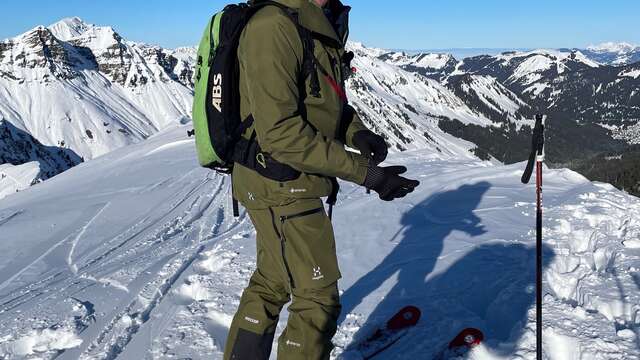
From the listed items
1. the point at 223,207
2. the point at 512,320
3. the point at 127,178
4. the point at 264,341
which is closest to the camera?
the point at 264,341

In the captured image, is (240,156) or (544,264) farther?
(544,264)

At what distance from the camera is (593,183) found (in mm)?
12852

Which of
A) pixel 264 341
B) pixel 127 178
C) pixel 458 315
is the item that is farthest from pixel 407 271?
pixel 127 178

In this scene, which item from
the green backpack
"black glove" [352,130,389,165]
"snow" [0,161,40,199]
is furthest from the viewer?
"snow" [0,161,40,199]

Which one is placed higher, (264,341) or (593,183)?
(264,341)

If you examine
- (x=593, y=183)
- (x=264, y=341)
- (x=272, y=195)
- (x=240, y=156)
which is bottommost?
(x=593, y=183)

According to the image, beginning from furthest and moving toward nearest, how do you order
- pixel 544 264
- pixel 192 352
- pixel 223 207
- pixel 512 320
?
pixel 223 207 → pixel 544 264 → pixel 512 320 → pixel 192 352

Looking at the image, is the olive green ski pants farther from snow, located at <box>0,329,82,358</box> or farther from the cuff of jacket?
snow, located at <box>0,329,82,358</box>

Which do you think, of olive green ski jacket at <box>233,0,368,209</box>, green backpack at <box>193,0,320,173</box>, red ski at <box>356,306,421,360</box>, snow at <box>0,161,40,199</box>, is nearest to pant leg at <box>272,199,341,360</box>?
olive green ski jacket at <box>233,0,368,209</box>

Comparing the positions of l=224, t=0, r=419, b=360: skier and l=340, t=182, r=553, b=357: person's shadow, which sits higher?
l=224, t=0, r=419, b=360: skier

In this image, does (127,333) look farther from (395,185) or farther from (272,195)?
(395,185)

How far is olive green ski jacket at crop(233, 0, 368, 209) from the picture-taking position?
3295mm

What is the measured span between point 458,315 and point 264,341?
105 inches

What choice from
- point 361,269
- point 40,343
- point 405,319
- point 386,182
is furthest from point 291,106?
point 361,269
